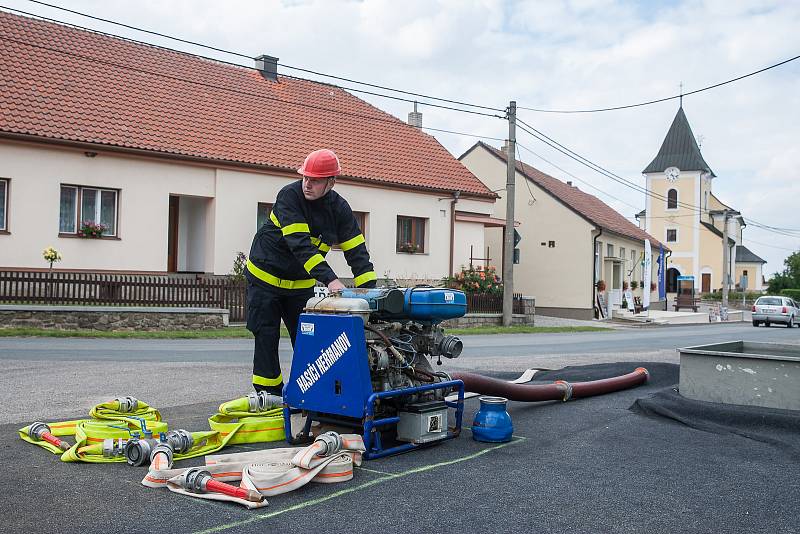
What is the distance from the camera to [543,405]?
751 centimetres

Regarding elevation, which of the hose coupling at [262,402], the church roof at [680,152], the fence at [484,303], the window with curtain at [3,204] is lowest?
the hose coupling at [262,402]

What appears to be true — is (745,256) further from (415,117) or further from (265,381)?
(265,381)

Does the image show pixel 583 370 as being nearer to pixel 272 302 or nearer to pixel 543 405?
pixel 543 405

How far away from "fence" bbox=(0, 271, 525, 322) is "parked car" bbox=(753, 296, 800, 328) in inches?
1048

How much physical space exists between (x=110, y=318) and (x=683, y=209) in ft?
197

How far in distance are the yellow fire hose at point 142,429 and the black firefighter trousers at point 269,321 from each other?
36 cm

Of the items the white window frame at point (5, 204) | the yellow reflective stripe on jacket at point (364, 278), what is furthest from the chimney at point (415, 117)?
the yellow reflective stripe on jacket at point (364, 278)

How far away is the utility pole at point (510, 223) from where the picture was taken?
83.6 ft

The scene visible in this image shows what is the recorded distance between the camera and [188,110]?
77.3 feet

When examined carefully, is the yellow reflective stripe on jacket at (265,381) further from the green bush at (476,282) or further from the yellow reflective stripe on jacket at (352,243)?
the green bush at (476,282)

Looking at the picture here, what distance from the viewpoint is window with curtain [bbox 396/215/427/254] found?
26.8 m

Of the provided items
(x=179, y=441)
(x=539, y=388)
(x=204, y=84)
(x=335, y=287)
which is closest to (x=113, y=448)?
(x=179, y=441)

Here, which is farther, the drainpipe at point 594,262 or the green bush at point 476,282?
the drainpipe at point 594,262

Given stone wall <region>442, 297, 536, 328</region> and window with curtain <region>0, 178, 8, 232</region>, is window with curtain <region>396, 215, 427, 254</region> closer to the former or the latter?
stone wall <region>442, 297, 536, 328</region>
